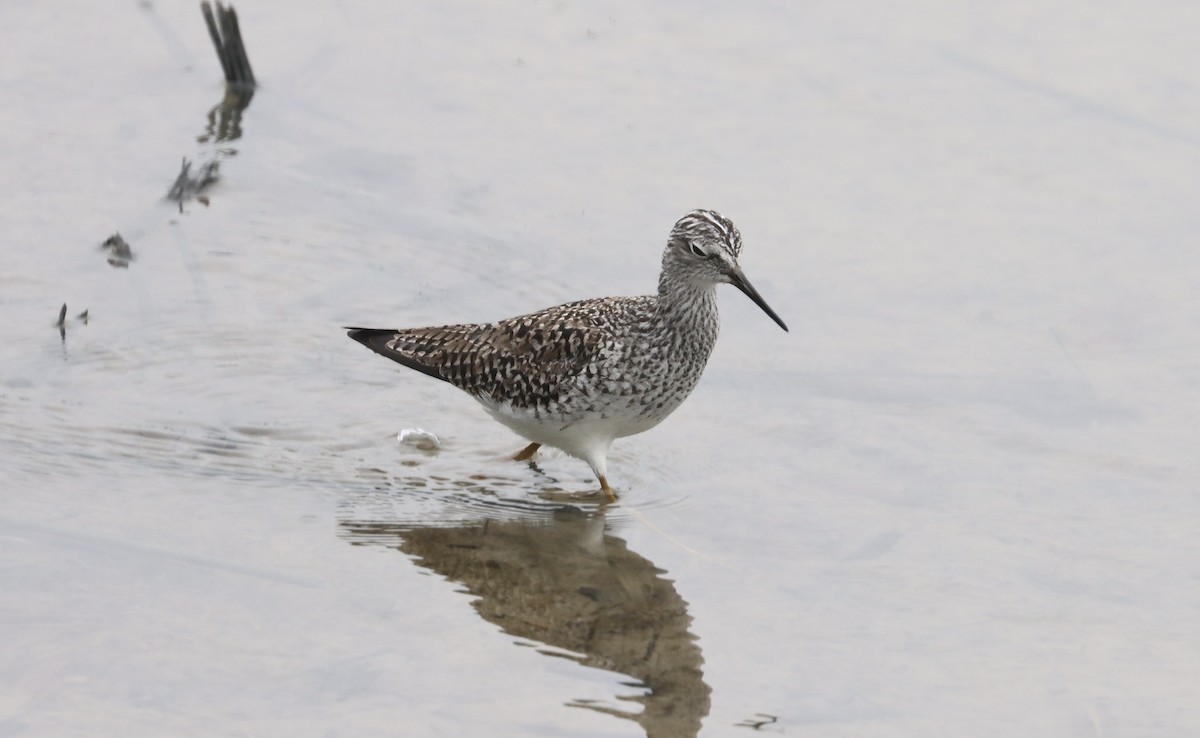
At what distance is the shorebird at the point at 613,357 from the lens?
8.80 metres

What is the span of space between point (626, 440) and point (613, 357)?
1.16 m

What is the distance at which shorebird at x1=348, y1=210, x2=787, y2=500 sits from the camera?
8.80 metres

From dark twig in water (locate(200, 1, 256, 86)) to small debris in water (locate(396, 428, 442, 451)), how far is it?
4.94 m

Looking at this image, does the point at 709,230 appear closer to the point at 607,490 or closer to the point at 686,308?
the point at 686,308

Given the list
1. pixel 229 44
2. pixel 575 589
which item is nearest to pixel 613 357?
pixel 575 589

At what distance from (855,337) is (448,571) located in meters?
3.67

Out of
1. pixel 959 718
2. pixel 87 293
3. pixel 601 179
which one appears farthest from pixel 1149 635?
pixel 87 293

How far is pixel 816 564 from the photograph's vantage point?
8.16m

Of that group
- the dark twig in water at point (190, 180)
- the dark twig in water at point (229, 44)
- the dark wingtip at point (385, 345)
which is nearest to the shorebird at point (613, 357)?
the dark wingtip at point (385, 345)

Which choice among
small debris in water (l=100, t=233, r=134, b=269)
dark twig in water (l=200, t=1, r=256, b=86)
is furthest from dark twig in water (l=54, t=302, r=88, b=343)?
dark twig in water (l=200, t=1, r=256, b=86)

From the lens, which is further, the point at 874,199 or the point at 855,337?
the point at 874,199

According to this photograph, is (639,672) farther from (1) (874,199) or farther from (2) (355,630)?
(1) (874,199)

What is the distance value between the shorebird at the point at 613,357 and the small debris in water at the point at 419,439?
425mm

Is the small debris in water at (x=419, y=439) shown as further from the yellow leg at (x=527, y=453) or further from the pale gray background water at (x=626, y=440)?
the yellow leg at (x=527, y=453)
